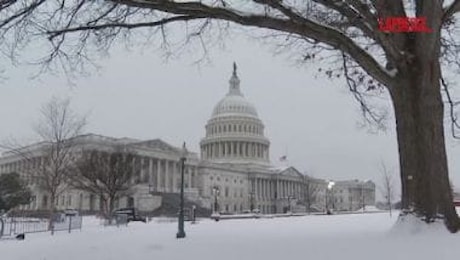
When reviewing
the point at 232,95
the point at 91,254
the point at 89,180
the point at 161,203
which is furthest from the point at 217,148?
the point at 91,254

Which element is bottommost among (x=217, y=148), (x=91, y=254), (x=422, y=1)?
(x=91, y=254)

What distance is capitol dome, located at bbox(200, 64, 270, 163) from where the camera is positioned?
145750 millimetres

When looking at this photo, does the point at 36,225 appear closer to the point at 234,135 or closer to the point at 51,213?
the point at 51,213

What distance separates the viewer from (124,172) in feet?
196

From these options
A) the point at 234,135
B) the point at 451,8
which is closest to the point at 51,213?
the point at 451,8

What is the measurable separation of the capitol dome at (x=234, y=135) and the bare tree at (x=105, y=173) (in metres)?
82.3

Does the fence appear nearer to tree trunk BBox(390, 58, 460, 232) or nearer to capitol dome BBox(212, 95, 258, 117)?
tree trunk BBox(390, 58, 460, 232)

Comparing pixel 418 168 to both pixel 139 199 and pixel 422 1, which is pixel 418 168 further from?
pixel 139 199

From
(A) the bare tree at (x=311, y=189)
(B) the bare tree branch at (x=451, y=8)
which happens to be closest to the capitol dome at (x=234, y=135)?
(A) the bare tree at (x=311, y=189)

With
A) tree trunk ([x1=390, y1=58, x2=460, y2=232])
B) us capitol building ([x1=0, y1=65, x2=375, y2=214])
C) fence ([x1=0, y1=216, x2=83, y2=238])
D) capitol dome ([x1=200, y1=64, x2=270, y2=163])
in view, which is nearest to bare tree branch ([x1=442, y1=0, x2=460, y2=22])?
tree trunk ([x1=390, y1=58, x2=460, y2=232])

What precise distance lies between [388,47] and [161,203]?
270 feet

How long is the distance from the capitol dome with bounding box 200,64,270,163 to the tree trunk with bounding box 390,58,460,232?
131970mm

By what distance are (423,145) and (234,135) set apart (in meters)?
132

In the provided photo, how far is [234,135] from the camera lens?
144 metres
